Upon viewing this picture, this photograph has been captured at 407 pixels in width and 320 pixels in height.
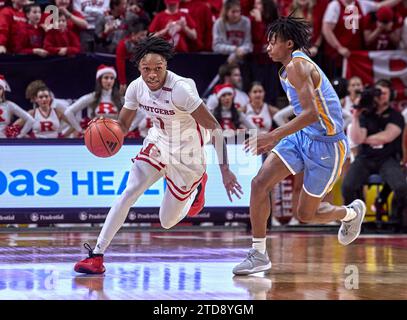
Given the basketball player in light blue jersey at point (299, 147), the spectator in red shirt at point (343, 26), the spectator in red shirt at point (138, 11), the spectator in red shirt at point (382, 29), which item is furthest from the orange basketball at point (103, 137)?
the spectator in red shirt at point (382, 29)

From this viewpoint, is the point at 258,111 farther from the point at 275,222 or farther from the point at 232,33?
the point at 275,222

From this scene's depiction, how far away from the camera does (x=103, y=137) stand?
7.68 m

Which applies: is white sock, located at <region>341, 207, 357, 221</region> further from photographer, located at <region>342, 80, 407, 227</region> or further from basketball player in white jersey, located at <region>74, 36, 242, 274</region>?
photographer, located at <region>342, 80, 407, 227</region>

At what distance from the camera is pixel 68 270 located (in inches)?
302

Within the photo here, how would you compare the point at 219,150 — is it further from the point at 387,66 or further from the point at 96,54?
the point at 387,66

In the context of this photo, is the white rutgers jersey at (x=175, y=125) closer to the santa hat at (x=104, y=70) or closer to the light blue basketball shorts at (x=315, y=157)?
the light blue basketball shorts at (x=315, y=157)

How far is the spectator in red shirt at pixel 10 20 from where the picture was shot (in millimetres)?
12859

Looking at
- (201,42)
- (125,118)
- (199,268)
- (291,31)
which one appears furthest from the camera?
(201,42)

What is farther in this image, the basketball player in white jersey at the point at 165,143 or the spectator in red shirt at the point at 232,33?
the spectator in red shirt at the point at 232,33

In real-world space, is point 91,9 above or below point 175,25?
above

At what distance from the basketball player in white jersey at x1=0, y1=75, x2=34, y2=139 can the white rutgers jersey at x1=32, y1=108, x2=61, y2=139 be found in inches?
3.6

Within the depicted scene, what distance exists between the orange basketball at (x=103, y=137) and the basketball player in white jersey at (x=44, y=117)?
4.97 meters

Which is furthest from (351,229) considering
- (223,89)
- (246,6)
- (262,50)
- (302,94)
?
(246,6)

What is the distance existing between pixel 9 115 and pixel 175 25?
8.54 ft
